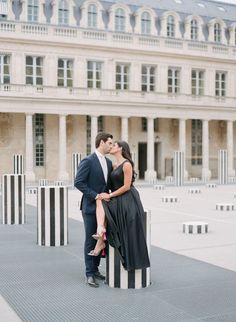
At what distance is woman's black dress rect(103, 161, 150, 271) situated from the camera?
7.71m

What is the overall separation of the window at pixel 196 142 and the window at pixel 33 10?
15.1 metres

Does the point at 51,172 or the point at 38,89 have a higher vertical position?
the point at 38,89

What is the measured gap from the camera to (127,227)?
773 cm

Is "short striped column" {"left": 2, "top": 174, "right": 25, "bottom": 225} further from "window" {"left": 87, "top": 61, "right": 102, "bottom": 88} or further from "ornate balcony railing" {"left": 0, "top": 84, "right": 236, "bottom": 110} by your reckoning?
"window" {"left": 87, "top": 61, "right": 102, "bottom": 88}

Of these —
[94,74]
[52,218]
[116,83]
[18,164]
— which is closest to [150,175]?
[116,83]

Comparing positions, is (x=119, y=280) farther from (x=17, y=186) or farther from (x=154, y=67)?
(x=154, y=67)

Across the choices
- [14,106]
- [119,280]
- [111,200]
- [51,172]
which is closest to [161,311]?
[119,280]

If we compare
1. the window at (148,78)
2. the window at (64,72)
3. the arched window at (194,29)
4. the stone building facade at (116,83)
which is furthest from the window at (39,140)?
the arched window at (194,29)

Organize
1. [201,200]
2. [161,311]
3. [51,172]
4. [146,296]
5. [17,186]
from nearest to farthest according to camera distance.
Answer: [161,311] → [146,296] → [17,186] → [201,200] → [51,172]

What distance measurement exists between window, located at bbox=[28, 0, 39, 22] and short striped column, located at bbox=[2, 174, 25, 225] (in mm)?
24147

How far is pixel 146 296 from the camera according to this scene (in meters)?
7.49

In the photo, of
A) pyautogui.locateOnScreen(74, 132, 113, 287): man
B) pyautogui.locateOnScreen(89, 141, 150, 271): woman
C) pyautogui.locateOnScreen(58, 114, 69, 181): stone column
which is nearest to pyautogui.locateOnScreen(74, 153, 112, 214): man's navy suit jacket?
pyautogui.locateOnScreen(74, 132, 113, 287): man

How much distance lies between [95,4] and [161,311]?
35721 mm

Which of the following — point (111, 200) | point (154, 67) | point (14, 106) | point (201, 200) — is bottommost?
point (201, 200)
